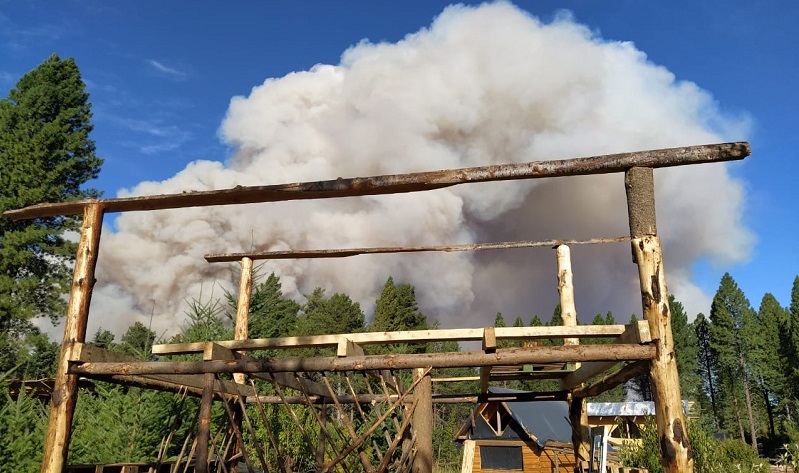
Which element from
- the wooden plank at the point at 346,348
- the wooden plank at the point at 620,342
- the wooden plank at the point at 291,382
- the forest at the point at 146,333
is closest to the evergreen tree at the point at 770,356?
the forest at the point at 146,333

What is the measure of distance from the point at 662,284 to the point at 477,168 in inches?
86.2

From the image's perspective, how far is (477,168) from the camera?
6.00m

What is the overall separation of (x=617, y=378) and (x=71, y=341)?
21.2 ft

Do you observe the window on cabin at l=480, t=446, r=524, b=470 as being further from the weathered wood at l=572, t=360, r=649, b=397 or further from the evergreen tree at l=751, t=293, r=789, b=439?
the evergreen tree at l=751, t=293, r=789, b=439

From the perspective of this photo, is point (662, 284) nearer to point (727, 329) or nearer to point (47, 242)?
point (47, 242)

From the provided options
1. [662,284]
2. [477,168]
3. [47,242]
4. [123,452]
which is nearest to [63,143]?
[47,242]

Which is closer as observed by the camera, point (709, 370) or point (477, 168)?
point (477, 168)

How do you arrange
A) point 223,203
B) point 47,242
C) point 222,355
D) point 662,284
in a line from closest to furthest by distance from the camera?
1. point 662,284
2. point 222,355
3. point 223,203
4. point 47,242

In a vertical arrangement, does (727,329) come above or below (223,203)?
above

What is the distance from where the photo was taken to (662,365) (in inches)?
203

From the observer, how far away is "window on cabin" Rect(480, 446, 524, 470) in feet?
64.3

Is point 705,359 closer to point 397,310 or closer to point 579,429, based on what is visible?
point 397,310

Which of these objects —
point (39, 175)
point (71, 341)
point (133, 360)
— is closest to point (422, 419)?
point (133, 360)

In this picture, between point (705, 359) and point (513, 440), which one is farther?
point (705, 359)
